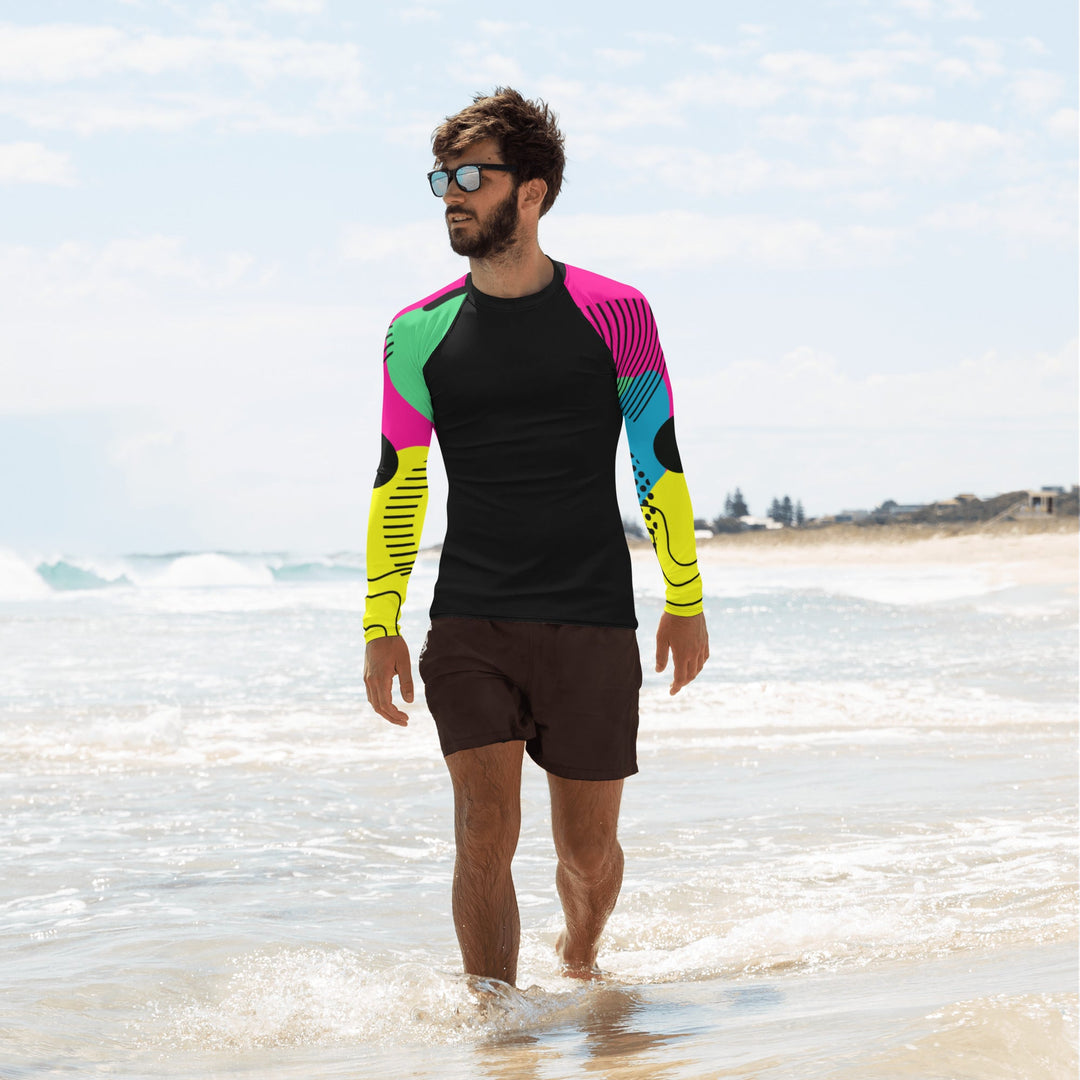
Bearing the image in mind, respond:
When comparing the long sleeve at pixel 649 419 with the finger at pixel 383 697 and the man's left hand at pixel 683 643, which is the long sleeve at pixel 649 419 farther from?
the finger at pixel 383 697

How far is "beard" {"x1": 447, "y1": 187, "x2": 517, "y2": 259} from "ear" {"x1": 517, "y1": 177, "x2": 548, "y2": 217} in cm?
2

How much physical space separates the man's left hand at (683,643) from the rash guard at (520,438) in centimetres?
13

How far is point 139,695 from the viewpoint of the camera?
11727mm

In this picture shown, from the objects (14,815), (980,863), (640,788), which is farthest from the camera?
(640,788)

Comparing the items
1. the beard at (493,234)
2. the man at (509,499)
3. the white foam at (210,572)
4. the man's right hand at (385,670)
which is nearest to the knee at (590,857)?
the man at (509,499)

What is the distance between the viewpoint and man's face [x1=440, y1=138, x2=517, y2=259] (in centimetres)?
312

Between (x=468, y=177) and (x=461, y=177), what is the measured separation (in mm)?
18

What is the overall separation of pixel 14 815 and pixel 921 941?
4.65 metres

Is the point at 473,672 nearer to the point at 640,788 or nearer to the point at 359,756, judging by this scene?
the point at 640,788

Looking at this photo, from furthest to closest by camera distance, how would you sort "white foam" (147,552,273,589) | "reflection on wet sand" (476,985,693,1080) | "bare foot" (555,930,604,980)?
"white foam" (147,552,273,589) → "bare foot" (555,930,604,980) → "reflection on wet sand" (476,985,693,1080)

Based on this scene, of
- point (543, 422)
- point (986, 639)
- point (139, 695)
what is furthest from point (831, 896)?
point (986, 639)

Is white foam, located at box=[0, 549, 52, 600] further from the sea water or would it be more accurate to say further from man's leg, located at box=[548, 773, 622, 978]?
man's leg, located at box=[548, 773, 622, 978]

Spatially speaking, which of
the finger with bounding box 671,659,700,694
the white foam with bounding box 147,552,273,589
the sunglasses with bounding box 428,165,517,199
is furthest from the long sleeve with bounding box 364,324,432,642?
the white foam with bounding box 147,552,273,589

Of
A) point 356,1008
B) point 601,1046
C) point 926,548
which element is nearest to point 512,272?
point 601,1046
